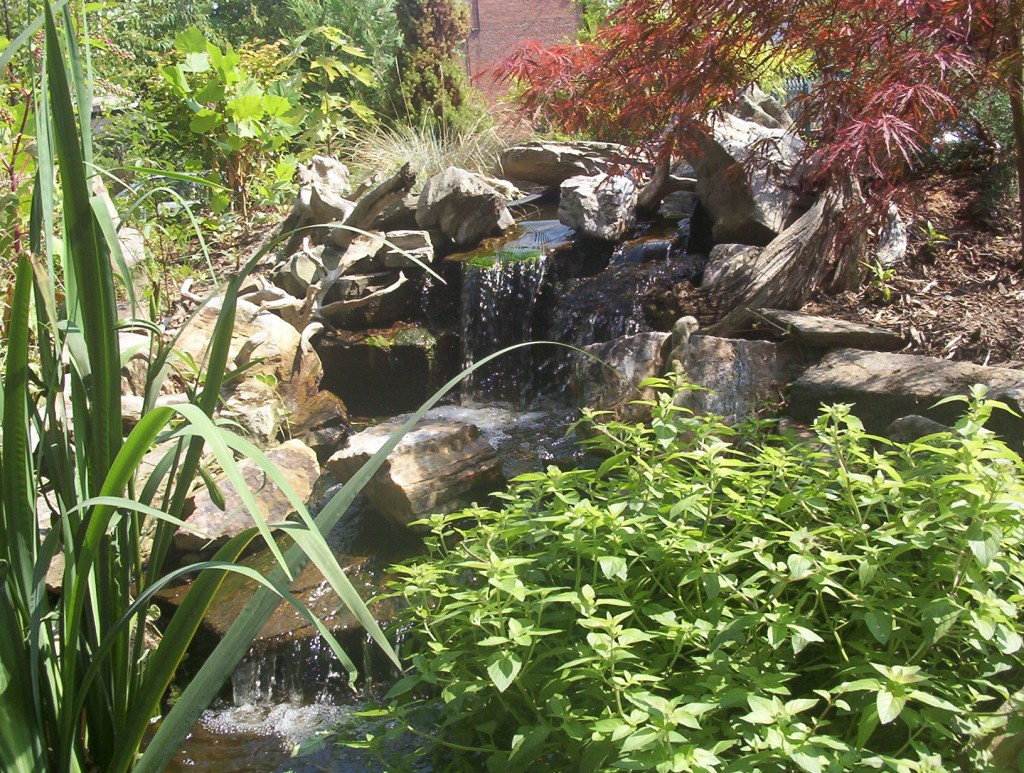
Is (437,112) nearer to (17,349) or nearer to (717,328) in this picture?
(717,328)

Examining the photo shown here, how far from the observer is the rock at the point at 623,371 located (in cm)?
446

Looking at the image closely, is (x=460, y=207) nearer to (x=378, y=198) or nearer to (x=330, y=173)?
(x=378, y=198)

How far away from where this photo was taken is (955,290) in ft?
14.6

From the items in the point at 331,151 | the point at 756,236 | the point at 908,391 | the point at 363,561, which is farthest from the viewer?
the point at 331,151

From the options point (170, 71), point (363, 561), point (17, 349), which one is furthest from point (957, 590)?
point (170, 71)

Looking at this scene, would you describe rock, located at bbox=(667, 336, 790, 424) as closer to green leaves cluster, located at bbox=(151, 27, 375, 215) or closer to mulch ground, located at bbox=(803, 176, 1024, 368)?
mulch ground, located at bbox=(803, 176, 1024, 368)

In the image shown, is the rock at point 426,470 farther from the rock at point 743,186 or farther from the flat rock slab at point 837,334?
the rock at point 743,186

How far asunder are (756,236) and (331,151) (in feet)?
19.8

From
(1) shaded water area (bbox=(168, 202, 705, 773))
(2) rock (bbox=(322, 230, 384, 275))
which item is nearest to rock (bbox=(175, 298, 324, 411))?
(1) shaded water area (bbox=(168, 202, 705, 773))

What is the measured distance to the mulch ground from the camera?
13.2ft

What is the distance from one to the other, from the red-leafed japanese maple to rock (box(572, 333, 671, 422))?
3.53ft

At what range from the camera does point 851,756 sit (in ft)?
4.51

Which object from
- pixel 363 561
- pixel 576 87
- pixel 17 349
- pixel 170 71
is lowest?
pixel 363 561

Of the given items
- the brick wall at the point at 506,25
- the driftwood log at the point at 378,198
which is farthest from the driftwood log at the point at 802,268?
the brick wall at the point at 506,25
